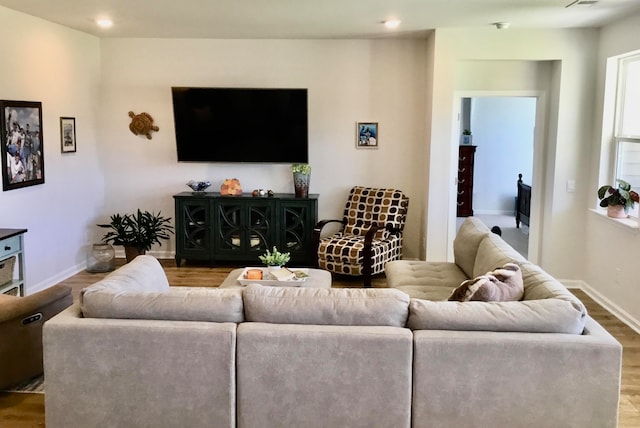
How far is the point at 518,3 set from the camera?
4496mm

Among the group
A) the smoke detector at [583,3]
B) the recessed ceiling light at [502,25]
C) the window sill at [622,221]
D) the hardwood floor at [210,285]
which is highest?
the recessed ceiling light at [502,25]

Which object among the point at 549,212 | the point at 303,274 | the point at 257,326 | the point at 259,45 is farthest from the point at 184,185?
the point at 257,326

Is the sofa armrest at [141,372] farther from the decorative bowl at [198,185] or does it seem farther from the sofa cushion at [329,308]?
the decorative bowl at [198,185]

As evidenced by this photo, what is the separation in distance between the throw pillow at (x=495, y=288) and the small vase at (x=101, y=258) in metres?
4.45

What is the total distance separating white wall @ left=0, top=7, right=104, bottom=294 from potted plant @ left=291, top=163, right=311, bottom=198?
2292 mm

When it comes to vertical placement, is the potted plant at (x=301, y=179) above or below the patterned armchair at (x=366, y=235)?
above

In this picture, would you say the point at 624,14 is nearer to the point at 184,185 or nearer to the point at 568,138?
the point at 568,138

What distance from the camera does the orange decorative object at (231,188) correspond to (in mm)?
6492

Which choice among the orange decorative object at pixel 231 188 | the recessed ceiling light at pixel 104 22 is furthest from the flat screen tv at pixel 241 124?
the recessed ceiling light at pixel 104 22

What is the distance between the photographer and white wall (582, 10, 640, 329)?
4770mm

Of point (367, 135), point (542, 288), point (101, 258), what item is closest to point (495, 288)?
point (542, 288)

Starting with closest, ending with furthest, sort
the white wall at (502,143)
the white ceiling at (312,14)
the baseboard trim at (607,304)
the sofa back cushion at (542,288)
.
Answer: the sofa back cushion at (542,288) < the white ceiling at (312,14) < the baseboard trim at (607,304) < the white wall at (502,143)

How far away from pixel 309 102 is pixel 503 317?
175 inches

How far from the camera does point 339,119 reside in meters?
6.57
